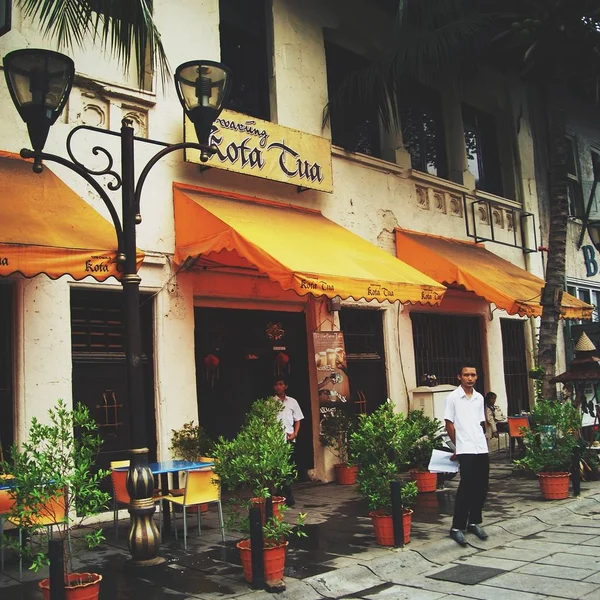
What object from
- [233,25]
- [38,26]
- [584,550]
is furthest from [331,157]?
[584,550]

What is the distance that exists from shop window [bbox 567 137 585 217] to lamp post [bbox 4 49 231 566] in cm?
1483

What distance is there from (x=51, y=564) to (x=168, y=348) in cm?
468

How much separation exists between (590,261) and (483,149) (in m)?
5.04

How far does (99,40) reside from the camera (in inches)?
361

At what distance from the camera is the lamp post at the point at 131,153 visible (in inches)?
229

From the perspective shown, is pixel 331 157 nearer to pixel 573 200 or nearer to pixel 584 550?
pixel 584 550

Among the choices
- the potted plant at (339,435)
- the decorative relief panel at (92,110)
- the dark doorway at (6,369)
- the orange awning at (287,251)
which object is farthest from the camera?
the potted plant at (339,435)

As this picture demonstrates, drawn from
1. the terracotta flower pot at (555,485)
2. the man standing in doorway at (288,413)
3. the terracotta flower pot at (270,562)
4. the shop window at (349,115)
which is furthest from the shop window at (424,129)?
the terracotta flower pot at (270,562)

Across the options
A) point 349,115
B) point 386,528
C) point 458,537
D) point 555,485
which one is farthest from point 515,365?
point 386,528

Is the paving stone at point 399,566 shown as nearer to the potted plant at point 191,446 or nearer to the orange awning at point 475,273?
the potted plant at point 191,446

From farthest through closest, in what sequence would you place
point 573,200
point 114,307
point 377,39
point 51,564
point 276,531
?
1. point 573,200
2. point 377,39
3. point 114,307
4. point 276,531
5. point 51,564

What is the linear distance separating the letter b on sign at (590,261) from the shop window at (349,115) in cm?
840

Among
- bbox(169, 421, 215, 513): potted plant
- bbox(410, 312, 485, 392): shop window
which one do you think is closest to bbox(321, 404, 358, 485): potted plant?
bbox(169, 421, 215, 513): potted plant

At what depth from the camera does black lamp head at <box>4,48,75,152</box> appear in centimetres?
579
